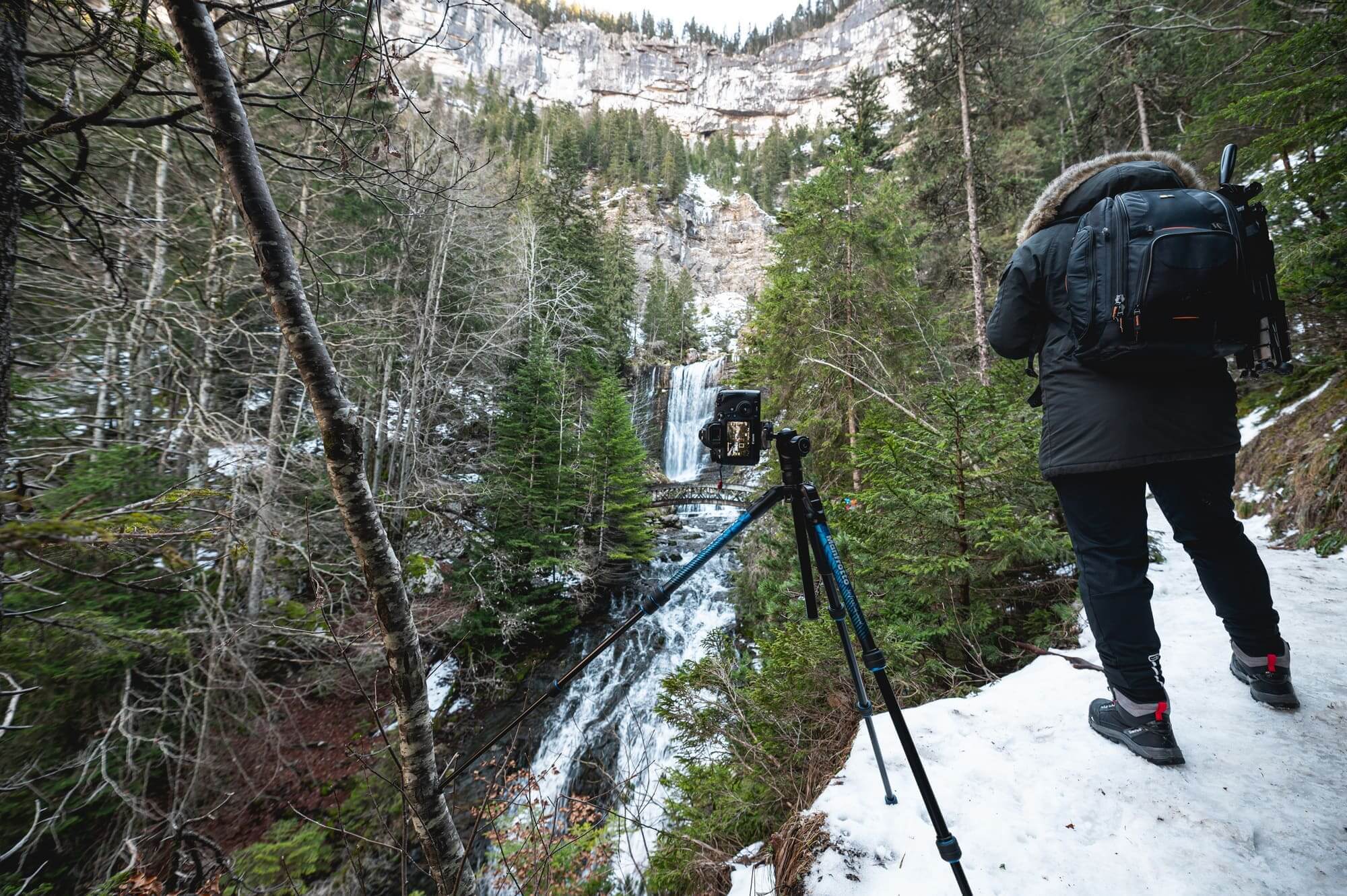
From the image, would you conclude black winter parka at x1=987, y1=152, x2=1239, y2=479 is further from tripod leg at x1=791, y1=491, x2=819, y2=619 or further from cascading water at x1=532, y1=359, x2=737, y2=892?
cascading water at x1=532, y1=359, x2=737, y2=892

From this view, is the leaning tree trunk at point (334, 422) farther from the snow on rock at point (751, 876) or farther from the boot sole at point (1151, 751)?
the boot sole at point (1151, 751)

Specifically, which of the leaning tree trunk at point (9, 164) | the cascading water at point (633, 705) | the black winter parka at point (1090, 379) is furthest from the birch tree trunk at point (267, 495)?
the black winter parka at point (1090, 379)

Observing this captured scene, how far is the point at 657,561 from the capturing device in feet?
46.0

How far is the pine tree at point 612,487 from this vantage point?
11890mm

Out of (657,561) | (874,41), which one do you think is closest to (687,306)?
(657,561)

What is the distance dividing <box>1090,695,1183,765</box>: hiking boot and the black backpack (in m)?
1.25

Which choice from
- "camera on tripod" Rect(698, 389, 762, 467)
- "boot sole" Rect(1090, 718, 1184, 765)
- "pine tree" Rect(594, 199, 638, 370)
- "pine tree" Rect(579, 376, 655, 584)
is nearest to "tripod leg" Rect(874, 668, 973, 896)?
"camera on tripod" Rect(698, 389, 762, 467)

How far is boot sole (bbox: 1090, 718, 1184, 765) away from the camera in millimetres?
1650

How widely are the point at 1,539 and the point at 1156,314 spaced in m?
3.04

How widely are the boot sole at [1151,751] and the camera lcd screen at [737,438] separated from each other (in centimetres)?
180

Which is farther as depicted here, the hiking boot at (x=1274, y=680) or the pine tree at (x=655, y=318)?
the pine tree at (x=655, y=318)

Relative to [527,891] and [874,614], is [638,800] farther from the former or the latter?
[527,891]

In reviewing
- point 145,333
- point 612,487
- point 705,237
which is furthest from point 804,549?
point 705,237

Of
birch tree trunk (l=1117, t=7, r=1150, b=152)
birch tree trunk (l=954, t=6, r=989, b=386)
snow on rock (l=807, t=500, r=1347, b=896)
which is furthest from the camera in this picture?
birch tree trunk (l=1117, t=7, r=1150, b=152)
